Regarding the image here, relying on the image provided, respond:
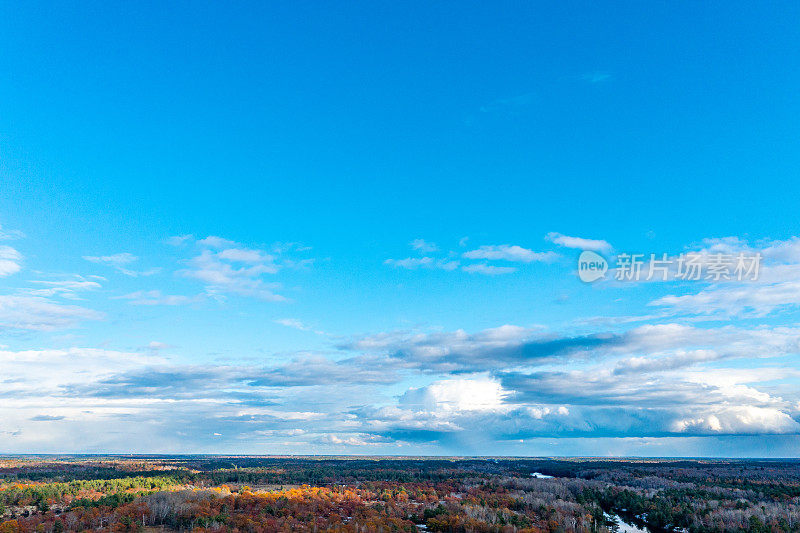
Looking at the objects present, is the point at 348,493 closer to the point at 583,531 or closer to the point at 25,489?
the point at 583,531

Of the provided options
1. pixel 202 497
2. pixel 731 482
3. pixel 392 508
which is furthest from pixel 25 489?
pixel 731 482

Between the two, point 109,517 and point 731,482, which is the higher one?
point 109,517

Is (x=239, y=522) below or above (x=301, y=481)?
above

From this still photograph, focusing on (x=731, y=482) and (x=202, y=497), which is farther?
(x=731, y=482)

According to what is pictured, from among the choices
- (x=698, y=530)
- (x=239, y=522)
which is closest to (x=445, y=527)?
(x=239, y=522)

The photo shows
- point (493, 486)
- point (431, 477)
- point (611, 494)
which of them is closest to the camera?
point (611, 494)

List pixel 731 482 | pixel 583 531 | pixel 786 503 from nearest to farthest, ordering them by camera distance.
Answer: pixel 583 531 < pixel 786 503 < pixel 731 482

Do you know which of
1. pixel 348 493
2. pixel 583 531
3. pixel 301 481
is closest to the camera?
pixel 583 531

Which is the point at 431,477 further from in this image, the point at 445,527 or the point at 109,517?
the point at 109,517

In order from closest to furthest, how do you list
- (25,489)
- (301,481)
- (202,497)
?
1. (202,497)
2. (25,489)
3. (301,481)
